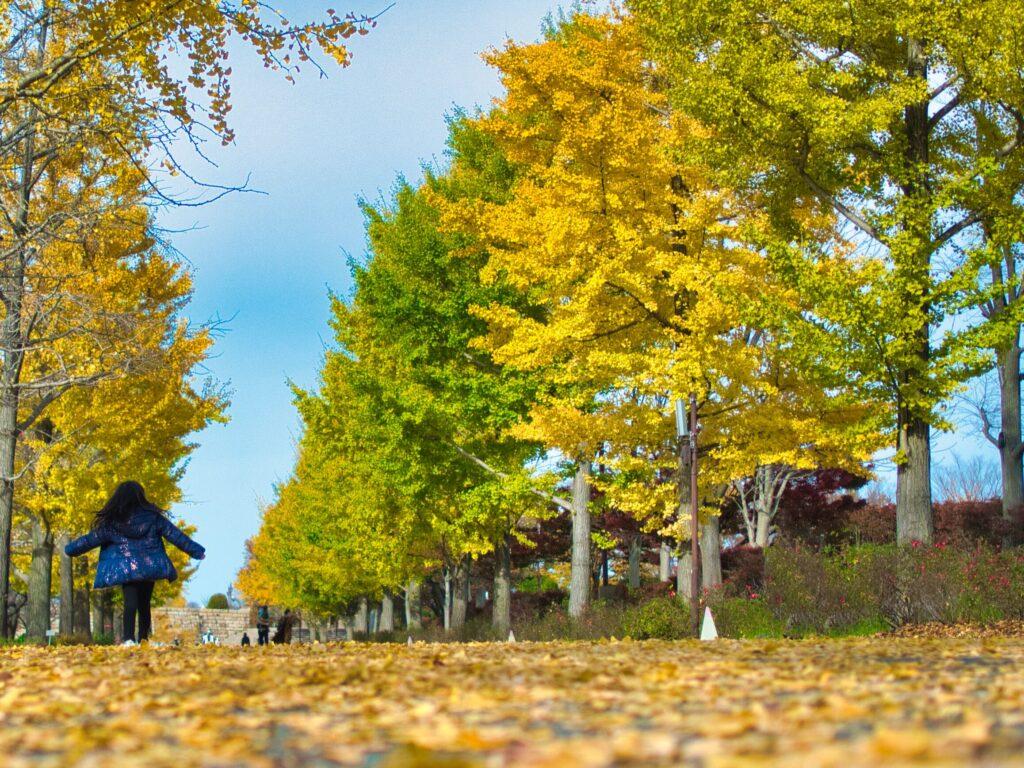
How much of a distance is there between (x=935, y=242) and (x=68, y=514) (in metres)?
17.3

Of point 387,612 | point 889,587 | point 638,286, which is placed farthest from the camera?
point 387,612

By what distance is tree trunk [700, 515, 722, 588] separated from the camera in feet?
54.5

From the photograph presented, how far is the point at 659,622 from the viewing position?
14453 mm

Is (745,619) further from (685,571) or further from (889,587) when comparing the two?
(685,571)

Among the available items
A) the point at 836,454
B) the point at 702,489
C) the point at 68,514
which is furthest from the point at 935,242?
the point at 68,514

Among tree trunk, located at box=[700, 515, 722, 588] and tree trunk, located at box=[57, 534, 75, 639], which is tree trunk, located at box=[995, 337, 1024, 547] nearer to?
tree trunk, located at box=[700, 515, 722, 588]

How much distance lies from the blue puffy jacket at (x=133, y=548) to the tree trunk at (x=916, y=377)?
9.04 m

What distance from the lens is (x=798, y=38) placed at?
16.6 m

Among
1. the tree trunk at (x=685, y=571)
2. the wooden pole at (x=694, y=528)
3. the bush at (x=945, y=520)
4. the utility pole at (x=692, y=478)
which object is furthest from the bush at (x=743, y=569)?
the wooden pole at (x=694, y=528)

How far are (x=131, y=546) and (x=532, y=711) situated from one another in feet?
28.7

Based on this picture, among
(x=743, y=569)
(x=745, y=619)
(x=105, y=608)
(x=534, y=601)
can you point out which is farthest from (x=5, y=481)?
(x=105, y=608)

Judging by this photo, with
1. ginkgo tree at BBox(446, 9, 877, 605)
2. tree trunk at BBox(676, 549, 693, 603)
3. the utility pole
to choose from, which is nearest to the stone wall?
ginkgo tree at BBox(446, 9, 877, 605)

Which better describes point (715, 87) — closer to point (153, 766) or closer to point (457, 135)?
point (457, 135)

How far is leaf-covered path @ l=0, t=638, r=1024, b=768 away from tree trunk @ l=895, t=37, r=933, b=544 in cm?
780
